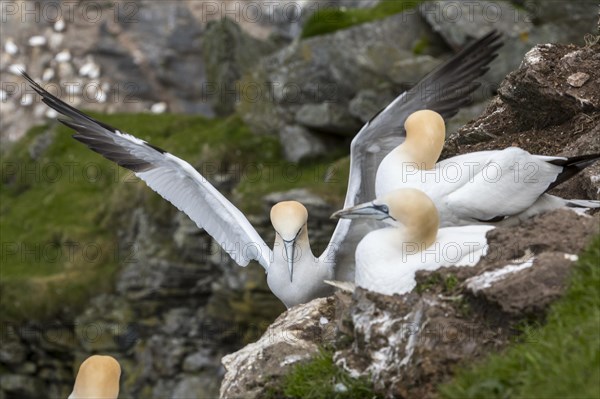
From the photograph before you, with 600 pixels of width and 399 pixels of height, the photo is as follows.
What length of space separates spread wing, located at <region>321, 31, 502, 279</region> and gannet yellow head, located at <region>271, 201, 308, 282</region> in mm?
260

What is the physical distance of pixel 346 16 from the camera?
53.6 ft

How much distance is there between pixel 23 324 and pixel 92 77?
11.0 m

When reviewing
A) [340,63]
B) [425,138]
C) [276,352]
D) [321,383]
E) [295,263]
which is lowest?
[321,383]

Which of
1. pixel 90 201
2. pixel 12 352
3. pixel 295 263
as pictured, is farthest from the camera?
pixel 90 201

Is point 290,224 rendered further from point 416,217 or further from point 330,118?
point 330,118

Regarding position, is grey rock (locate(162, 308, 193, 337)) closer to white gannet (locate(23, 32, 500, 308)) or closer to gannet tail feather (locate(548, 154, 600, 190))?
white gannet (locate(23, 32, 500, 308))

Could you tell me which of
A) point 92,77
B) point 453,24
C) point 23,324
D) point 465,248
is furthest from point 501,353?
point 92,77

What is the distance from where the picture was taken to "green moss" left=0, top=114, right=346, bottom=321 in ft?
50.8

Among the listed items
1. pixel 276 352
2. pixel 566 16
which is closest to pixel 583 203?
pixel 276 352

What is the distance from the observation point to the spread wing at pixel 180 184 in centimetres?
776

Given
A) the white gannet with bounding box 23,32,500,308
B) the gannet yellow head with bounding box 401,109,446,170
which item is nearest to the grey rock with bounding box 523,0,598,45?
the white gannet with bounding box 23,32,500,308

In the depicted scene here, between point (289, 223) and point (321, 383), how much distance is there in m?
2.45

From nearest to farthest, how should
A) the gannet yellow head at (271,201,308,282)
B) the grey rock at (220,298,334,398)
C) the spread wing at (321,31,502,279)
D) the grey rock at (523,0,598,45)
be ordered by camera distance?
the grey rock at (220,298,334,398)
the spread wing at (321,31,502,279)
the gannet yellow head at (271,201,308,282)
the grey rock at (523,0,598,45)

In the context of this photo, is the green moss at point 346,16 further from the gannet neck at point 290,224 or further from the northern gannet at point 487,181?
the northern gannet at point 487,181
